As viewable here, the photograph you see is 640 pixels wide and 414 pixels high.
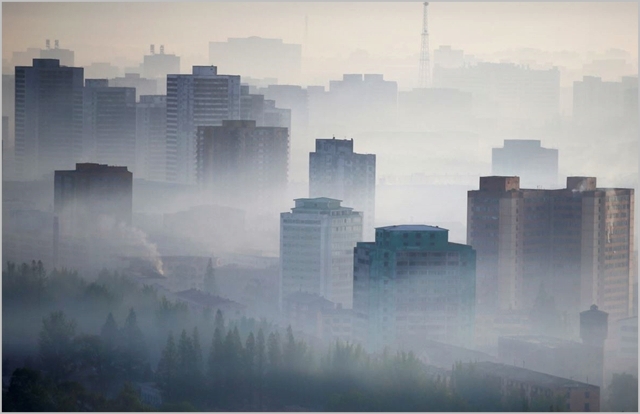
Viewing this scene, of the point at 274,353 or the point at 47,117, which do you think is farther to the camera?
the point at 47,117

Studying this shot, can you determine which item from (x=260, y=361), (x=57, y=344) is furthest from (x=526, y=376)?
(x=57, y=344)

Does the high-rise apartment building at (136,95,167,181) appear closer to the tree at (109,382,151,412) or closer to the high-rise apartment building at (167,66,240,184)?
the high-rise apartment building at (167,66,240,184)

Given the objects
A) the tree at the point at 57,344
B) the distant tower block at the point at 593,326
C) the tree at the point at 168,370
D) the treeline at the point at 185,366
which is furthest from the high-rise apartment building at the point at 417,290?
the tree at the point at 57,344

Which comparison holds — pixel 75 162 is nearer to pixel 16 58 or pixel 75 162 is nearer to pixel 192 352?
pixel 16 58

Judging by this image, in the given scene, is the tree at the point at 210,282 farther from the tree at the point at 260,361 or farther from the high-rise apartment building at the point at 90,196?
the tree at the point at 260,361

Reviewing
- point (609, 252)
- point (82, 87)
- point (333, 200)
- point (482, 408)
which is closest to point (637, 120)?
point (609, 252)

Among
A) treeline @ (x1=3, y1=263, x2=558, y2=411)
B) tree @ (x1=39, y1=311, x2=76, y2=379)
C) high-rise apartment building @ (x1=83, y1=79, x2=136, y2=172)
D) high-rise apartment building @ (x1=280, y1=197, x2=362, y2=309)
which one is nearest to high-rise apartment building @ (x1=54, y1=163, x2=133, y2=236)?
high-rise apartment building @ (x1=83, y1=79, x2=136, y2=172)

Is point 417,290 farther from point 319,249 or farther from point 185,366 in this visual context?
point 319,249
